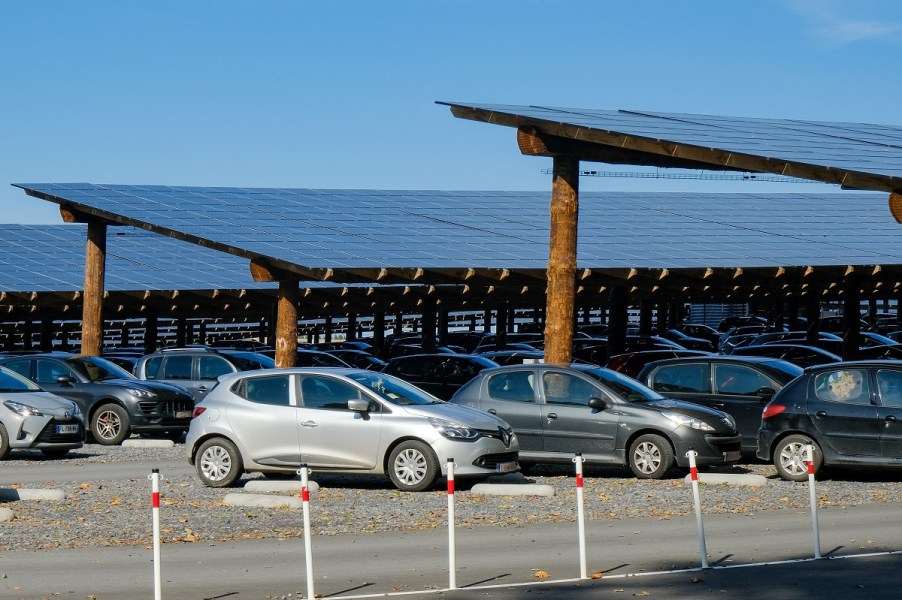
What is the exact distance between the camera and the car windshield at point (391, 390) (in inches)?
680

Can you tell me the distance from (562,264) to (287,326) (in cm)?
668

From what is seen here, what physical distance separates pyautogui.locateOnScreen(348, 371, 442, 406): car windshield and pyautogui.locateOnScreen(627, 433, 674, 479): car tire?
2805mm

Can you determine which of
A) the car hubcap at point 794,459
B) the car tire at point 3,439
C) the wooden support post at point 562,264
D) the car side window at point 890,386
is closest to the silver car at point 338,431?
the car hubcap at point 794,459

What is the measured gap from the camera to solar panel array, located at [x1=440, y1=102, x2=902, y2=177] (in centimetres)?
2044

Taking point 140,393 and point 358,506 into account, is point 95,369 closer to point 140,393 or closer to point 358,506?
point 140,393

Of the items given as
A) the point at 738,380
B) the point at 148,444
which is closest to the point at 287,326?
the point at 148,444

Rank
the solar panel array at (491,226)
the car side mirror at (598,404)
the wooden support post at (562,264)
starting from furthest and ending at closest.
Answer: the solar panel array at (491,226) < the wooden support post at (562,264) < the car side mirror at (598,404)

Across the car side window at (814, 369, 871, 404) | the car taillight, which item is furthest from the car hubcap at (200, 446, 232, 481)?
the car side window at (814, 369, 871, 404)

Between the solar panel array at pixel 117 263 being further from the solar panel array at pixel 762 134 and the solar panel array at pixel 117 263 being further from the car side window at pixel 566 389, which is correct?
the car side window at pixel 566 389

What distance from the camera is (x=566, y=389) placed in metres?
19.0

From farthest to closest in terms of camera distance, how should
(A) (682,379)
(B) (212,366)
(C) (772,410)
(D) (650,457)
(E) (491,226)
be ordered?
(E) (491,226), (B) (212,366), (A) (682,379), (D) (650,457), (C) (772,410)

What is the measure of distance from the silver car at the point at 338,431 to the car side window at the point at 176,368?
9.15 m

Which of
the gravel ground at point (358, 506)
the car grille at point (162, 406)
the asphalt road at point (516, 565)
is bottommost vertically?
the asphalt road at point (516, 565)

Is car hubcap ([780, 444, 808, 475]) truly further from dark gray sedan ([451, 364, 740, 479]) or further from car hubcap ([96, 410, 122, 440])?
car hubcap ([96, 410, 122, 440])
